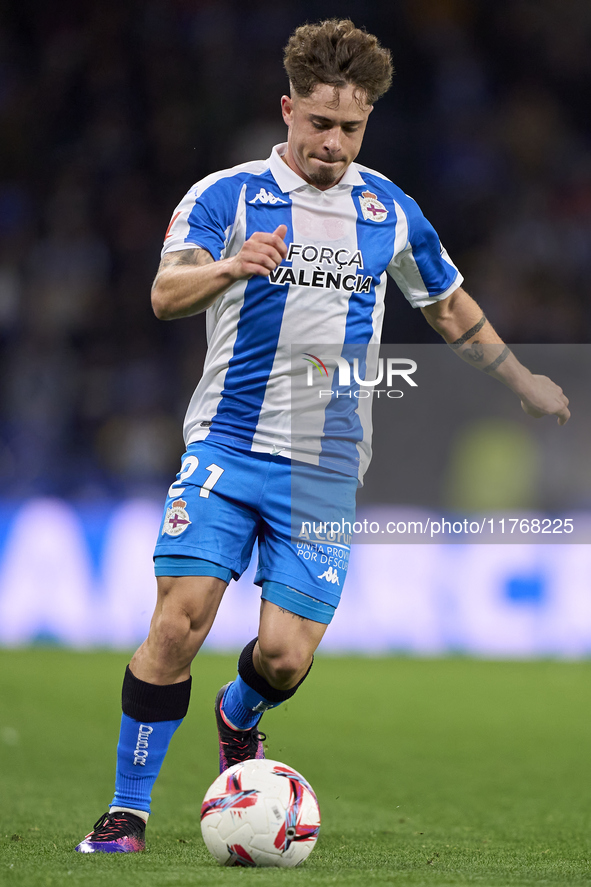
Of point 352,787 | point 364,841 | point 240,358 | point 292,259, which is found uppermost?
point 292,259

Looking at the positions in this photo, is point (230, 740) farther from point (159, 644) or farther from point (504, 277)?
point (504, 277)

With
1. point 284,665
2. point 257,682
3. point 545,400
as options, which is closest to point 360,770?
point 257,682

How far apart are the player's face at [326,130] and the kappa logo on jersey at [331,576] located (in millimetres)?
1157

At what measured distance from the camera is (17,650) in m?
8.16

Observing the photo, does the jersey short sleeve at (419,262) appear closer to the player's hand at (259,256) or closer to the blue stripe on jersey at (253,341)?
the blue stripe on jersey at (253,341)

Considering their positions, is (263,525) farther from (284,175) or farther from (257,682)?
(284,175)

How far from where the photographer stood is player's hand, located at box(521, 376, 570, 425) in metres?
3.59

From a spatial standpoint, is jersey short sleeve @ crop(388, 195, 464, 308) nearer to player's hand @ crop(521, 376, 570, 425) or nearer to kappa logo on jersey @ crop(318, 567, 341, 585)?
player's hand @ crop(521, 376, 570, 425)

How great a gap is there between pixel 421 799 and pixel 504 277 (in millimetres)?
7005

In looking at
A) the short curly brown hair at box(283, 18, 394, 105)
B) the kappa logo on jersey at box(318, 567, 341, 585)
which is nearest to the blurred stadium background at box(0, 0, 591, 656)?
the kappa logo on jersey at box(318, 567, 341, 585)

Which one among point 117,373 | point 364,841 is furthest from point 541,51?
point 364,841

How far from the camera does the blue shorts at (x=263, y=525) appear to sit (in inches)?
123

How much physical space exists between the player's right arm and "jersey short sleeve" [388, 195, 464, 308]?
73cm

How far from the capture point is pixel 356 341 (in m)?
3.40
